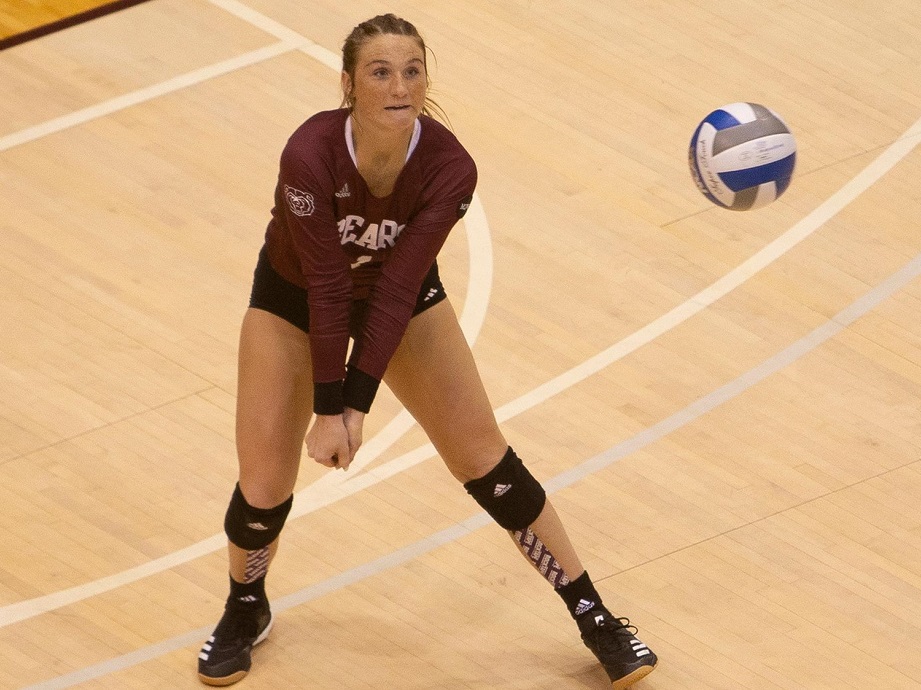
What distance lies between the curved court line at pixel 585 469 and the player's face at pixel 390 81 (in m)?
2.09

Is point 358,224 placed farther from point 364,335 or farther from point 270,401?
point 270,401

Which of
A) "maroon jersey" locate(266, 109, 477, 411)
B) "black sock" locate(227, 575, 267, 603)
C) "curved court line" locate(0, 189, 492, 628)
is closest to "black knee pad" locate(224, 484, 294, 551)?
"black sock" locate(227, 575, 267, 603)

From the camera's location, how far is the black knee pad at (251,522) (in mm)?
5613

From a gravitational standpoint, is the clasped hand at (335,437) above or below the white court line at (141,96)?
above

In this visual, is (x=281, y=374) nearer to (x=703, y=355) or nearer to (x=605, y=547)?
(x=605, y=547)

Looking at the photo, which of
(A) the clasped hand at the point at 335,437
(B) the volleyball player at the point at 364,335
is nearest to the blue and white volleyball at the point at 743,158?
(B) the volleyball player at the point at 364,335

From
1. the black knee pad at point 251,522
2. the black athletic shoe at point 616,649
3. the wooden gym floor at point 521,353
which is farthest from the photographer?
the wooden gym floor at point 521,353

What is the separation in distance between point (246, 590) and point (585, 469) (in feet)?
5.67

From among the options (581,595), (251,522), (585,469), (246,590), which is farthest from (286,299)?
(585,469)

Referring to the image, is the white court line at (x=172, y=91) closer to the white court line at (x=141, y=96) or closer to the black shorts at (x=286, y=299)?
the white court line at (x=141, y=96)

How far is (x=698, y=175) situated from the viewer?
6.73m

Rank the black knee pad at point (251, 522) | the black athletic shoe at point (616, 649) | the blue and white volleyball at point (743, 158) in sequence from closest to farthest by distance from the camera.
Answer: the black knee pad at point (251, 522)
the black athletic shoe at point (616, 649)
the blue and white volleyball at point (743, 158)

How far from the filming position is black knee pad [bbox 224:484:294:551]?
5613mm

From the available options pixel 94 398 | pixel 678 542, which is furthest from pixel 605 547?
pixel 94 398
